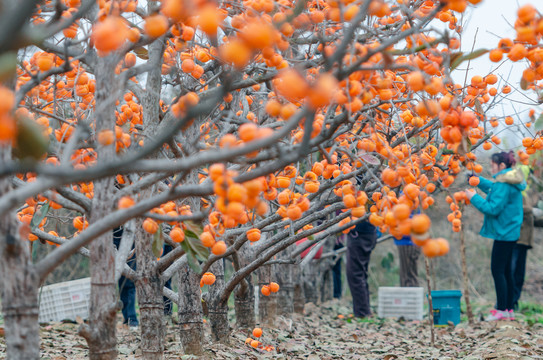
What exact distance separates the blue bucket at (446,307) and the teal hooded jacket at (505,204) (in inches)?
41.7

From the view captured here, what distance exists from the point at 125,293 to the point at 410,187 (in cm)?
469

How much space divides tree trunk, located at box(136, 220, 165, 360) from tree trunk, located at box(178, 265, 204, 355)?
39cm

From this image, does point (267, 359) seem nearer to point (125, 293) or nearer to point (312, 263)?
point (125, 293)

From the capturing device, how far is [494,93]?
4242mm

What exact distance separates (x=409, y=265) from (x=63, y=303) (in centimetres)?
575

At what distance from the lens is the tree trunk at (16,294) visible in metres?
2.03

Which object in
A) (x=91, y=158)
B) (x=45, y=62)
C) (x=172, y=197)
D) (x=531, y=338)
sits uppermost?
(x=45, y=62)

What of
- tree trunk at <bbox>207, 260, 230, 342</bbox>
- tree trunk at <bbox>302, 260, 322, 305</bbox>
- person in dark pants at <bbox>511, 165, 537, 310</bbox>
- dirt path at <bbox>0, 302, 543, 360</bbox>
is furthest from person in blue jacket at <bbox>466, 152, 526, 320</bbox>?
tree trunk at <bbox>302, 260, 322, 305</bbox>

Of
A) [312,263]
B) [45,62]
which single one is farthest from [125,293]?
[45,62]

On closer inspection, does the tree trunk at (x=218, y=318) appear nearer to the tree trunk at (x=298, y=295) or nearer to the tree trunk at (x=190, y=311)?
the tree trunk at (x=190, y=311)

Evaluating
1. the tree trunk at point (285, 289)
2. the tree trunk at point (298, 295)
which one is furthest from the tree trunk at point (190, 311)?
the tree trunk at point (298, 295)

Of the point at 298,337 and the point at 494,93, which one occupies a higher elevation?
the point at 494,93

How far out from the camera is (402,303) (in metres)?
7.84

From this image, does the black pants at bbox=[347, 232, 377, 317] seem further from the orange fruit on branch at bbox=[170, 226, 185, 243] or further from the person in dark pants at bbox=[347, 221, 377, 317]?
the orange fruit on branch at bbox=[170, 226, 185, 243]
